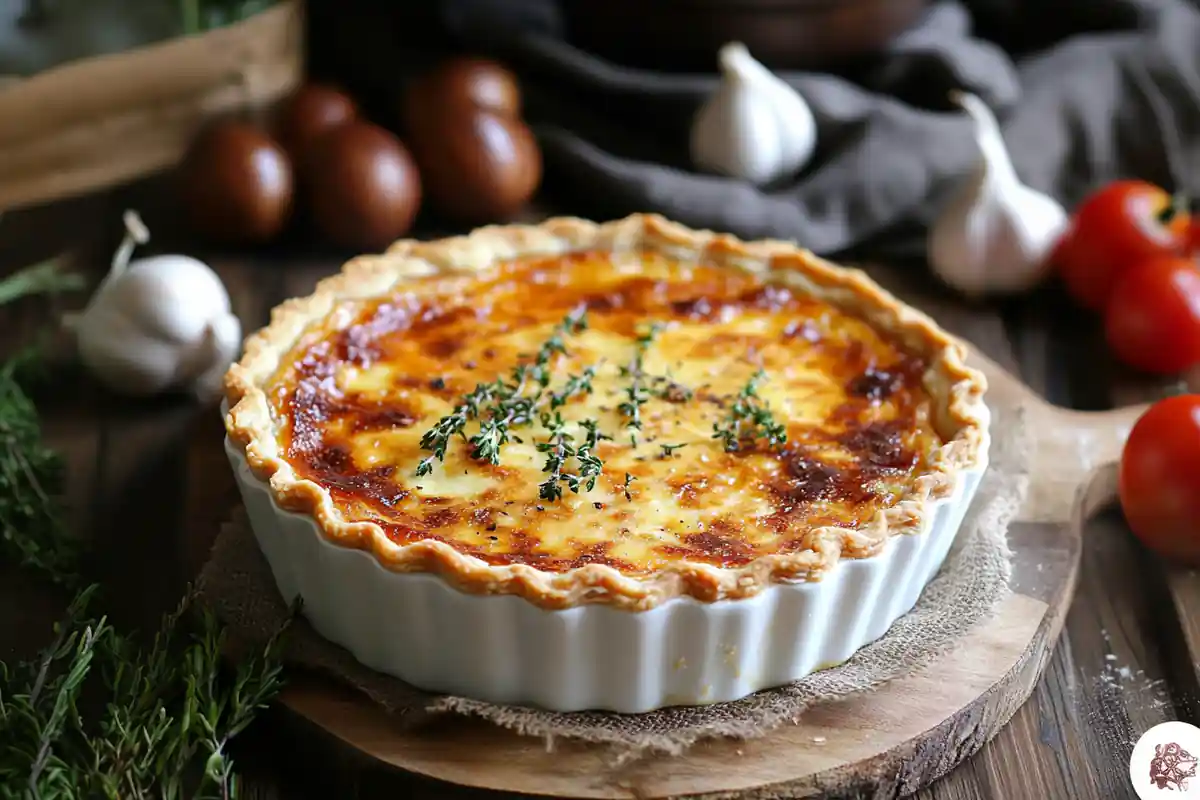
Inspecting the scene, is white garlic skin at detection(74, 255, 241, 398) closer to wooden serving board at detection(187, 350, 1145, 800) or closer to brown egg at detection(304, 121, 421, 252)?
brown egg at detection(304, 121, 421, 252)

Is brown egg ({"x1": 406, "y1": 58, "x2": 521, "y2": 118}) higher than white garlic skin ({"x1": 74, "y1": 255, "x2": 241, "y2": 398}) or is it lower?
higher

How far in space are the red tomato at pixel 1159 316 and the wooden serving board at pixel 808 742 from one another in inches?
42.4

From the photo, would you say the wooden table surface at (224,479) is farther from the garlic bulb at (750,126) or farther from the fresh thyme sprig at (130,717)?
the garlic bulb at (750,126)

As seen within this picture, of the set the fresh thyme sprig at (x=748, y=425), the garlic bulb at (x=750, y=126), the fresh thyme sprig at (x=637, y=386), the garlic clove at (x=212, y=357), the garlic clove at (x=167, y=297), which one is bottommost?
the garlic clove at (x=212, y=357)

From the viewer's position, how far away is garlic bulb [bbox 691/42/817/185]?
12.7ft

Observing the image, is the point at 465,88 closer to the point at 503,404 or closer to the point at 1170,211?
the point at 503,404

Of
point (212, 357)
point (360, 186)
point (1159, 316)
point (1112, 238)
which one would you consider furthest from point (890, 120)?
point (212, 357)

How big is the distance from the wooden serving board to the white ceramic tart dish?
10 centimetres

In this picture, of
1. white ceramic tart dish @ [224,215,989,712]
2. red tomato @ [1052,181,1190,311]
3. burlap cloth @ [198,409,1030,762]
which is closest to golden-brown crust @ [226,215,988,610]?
white ceramic tart dish @ [224,215,989,712]

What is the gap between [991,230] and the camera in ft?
12.1

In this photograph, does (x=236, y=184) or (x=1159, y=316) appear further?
(x=236, y=184)

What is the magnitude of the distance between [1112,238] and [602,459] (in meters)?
1.81

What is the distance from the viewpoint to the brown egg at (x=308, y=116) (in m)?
4.03

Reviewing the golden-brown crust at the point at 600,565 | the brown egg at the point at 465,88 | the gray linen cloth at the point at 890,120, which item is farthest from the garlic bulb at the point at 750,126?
the golden-brown crust at the point at 600,565
